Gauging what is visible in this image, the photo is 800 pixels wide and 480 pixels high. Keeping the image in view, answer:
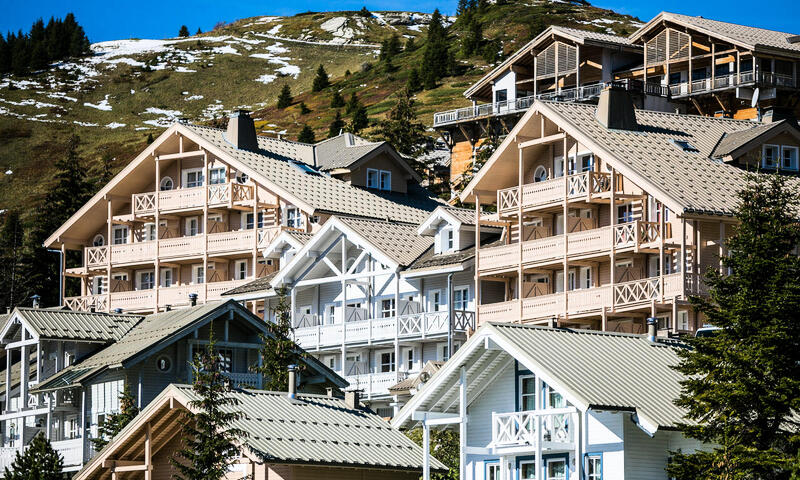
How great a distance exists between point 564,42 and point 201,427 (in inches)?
2651

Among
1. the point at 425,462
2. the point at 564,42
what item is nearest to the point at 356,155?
the point at 564,42

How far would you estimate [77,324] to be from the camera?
58.8 metres

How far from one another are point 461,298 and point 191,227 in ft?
66.0

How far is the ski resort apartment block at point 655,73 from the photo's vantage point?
91625 mm

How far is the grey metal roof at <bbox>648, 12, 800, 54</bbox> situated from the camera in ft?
300

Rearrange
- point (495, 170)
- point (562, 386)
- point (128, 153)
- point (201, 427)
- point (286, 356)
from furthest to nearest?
point (128, 153)
point (495, 170)
point (286, 356)
point (201, 427)
point (562, 386)

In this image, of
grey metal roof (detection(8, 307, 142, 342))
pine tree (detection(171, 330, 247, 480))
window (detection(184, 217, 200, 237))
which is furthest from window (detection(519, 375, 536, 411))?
window (detection(184, 217, 200, 237))

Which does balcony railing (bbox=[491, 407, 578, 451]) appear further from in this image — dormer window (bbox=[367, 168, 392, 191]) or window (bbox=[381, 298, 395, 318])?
dormer window (bbox=[367, 168, 392, 191])

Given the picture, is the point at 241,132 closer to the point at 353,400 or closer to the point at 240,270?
the point at 240,270

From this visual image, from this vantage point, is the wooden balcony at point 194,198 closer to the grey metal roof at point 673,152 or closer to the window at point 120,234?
the window at point 120,234

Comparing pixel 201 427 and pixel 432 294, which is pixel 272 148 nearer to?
pixel 432 294

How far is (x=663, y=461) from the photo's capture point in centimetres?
3691

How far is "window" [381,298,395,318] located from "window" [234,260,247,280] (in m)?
12.6

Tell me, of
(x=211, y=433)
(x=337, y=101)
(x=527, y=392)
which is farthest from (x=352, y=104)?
(x=211, y=433)
